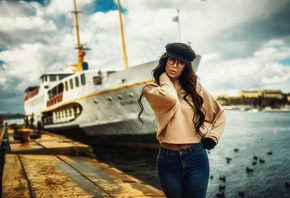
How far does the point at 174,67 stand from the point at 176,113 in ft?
1.26

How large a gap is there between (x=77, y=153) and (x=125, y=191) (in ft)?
12.8

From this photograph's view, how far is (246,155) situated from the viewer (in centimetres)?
1767

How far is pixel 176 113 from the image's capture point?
5.75ft

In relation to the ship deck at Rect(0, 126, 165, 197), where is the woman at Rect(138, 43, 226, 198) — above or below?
above

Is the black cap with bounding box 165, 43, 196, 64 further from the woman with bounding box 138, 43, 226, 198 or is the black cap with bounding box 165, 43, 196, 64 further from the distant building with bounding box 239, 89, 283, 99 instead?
the distant building with bounding box 239, 89, 283, 99

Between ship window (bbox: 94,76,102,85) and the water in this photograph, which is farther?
ship window (bbox: 94,76,102,85)

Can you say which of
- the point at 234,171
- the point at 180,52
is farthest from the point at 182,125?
the point at 234,171

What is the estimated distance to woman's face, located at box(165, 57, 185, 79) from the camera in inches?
72.2

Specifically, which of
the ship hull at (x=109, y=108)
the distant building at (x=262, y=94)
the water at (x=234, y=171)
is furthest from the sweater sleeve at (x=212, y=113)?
the distant building at (x=262, y=94)

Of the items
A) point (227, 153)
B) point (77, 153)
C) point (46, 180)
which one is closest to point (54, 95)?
point (77, 153)

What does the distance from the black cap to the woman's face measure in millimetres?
40

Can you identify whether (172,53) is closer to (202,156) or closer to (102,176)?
(202,156)

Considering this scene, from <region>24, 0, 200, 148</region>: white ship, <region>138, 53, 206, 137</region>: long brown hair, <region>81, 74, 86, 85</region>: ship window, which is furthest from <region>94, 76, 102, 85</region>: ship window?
<region>138, 53, 206, 137</region>: long brown hair

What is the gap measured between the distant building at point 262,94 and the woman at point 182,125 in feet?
455
